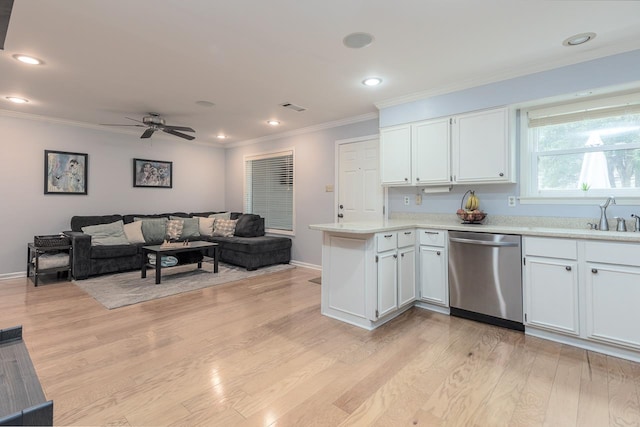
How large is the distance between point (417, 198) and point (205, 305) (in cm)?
285

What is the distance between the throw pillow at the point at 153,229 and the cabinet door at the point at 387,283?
412cm

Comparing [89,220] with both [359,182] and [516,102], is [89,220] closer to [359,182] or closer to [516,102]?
[359,182]

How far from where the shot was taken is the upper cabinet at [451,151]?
10.5 feet

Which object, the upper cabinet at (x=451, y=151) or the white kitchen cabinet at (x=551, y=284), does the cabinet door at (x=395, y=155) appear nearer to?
the upper cabinet at (x=451, y=151)

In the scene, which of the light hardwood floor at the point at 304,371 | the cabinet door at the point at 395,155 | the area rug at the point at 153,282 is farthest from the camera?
the cabinet door at the point at 395,155

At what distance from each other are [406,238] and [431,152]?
1.10 meters

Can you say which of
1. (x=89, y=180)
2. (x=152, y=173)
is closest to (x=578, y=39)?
(x=152, y=173)

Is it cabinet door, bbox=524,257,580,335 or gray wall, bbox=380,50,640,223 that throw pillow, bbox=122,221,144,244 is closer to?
gray wall, bbox=380,50,640,223

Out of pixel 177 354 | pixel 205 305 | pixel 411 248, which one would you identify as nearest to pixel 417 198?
pixel 411 248

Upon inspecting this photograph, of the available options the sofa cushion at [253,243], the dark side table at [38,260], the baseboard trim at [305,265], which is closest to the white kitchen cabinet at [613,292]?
the baseboard trim at [305,265]

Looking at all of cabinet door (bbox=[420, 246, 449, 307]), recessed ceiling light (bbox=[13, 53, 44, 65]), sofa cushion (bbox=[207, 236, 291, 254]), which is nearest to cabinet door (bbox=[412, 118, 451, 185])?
cabinet door (bbox=[420, 246, 449, 307])

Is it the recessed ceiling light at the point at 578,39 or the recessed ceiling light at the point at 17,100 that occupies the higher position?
the recessed ceiling light at the point at 17,100

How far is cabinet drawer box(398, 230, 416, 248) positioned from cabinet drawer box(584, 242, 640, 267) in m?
1.42

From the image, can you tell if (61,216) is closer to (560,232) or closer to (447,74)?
(447,74)
